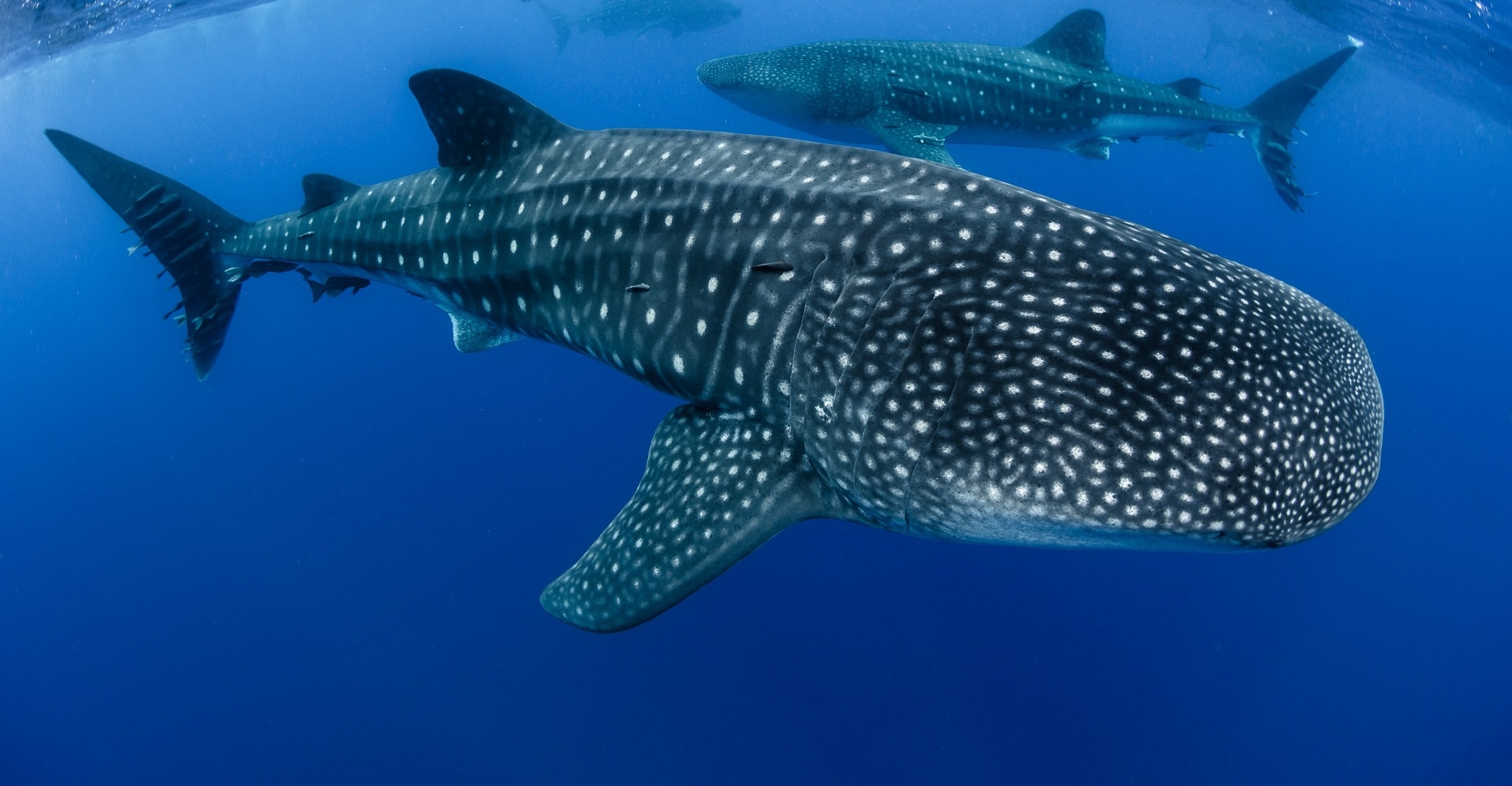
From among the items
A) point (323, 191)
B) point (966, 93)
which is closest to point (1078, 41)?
point (966, 93)

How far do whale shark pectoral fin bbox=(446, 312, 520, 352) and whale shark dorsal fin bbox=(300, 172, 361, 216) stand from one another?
Result: 1.30 m

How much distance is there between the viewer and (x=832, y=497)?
3.09m

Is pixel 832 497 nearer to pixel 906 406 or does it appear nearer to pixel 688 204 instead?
pixel 906 406

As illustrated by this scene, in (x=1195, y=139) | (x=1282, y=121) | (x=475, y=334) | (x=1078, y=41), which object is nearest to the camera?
(x=475, y=334)

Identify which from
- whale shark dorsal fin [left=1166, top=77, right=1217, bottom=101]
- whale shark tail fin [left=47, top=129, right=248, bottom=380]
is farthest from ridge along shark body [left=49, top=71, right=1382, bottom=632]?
whale shark dorsal fin [left=1166, top=77, right=1217, bottom=101]

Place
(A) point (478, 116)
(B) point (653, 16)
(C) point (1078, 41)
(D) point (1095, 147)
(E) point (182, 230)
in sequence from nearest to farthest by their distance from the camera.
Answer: (A) point (478, 116) → (E) point (182, 230) → (C) point (1078, 41) → (D) point (1095, 147) → (B) point (653, 16)

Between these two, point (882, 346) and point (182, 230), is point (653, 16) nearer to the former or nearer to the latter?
point (182, 230)

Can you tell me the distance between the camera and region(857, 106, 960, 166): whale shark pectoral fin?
8.29 meters

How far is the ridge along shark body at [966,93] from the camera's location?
8.51 m

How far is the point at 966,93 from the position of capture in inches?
335

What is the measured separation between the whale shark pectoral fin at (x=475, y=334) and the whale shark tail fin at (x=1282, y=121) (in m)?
11.3

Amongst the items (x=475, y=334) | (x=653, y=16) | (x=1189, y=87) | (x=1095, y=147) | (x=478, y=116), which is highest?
(x=653, y=16)

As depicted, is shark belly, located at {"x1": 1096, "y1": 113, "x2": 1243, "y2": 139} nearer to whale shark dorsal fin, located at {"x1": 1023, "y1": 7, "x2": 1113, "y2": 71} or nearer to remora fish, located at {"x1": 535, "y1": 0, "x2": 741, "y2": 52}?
whale shark dorsal fin, located at {"x1": 1023, "y1": 7, "x2": 1113, "y2": 71}

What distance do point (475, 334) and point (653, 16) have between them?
83.1ft
